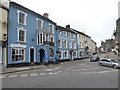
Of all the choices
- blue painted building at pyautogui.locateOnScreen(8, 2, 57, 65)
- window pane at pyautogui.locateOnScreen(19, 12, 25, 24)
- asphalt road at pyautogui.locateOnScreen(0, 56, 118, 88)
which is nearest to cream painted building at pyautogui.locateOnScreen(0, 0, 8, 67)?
blue painted building at pyautogui.locateOnScreen(8, 2, 57, 65)

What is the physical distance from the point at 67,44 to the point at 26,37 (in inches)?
739

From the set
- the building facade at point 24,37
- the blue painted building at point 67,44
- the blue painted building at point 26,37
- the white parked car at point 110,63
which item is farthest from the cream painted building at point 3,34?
the white parked car at point 110,63

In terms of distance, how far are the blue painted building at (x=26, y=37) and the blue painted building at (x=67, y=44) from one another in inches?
258

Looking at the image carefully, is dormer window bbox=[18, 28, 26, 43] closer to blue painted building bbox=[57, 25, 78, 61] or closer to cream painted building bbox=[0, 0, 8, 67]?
cream painted building bbox=[0, 0, 8, 67]

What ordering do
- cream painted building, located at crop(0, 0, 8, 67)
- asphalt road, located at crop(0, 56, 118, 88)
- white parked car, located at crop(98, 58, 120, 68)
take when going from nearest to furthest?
asphalt road, located at crop(0, 56, 118, 88) → cream painted building, located at crop(0, 0, 8, 67) → white parked car, located at crop(98, 58, 120, 68)

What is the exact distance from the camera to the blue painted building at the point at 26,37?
2233 centimetres

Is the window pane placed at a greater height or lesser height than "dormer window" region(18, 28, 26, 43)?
greater

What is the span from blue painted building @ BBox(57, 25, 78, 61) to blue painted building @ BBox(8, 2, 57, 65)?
6.55 m

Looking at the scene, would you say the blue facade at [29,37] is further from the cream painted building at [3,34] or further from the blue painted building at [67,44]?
the cream painted building at [3,34]

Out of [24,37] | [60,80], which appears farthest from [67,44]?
[60,80]

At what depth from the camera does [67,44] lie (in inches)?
1656

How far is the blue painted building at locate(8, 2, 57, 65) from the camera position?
22328mm

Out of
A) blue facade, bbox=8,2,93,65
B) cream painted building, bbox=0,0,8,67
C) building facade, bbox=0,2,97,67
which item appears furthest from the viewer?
blue facade, bbox=8,2,93,65

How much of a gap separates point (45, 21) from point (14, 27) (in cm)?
952
